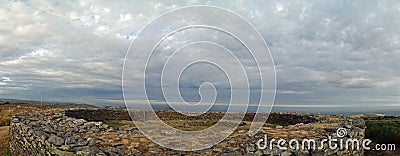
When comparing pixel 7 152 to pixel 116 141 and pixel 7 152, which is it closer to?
pixel 7 152

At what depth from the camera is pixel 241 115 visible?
73.6ft

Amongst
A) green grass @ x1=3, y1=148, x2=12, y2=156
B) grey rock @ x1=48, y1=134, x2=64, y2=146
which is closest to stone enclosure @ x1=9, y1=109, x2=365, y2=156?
grey rock @ x1=48, y1=134, x2=64, y2=146

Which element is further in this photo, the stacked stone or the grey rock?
the grey rock

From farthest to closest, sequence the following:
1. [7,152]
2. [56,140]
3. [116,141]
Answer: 1. [7,152]
2. [56,140]
3. [116,141]

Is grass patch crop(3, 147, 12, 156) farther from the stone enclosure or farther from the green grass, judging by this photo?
the stone enclosure

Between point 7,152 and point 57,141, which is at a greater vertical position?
point 57,141

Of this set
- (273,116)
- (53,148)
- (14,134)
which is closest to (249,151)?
(53,148)

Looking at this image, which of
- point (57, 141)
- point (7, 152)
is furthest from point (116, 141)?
point (7, 152)

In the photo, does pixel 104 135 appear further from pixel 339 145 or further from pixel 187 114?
pixel 187 114

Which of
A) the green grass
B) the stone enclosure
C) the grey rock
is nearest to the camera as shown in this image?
the stone enclosure

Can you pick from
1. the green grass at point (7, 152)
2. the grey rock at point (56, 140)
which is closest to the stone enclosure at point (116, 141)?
the grey rock at point (56, 140)

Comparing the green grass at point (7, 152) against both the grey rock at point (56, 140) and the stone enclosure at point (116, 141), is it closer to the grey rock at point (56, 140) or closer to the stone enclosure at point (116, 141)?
the stone enclosure at point (116, 141)

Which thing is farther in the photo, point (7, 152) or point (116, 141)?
point (7, 152)

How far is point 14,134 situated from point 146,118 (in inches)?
401
